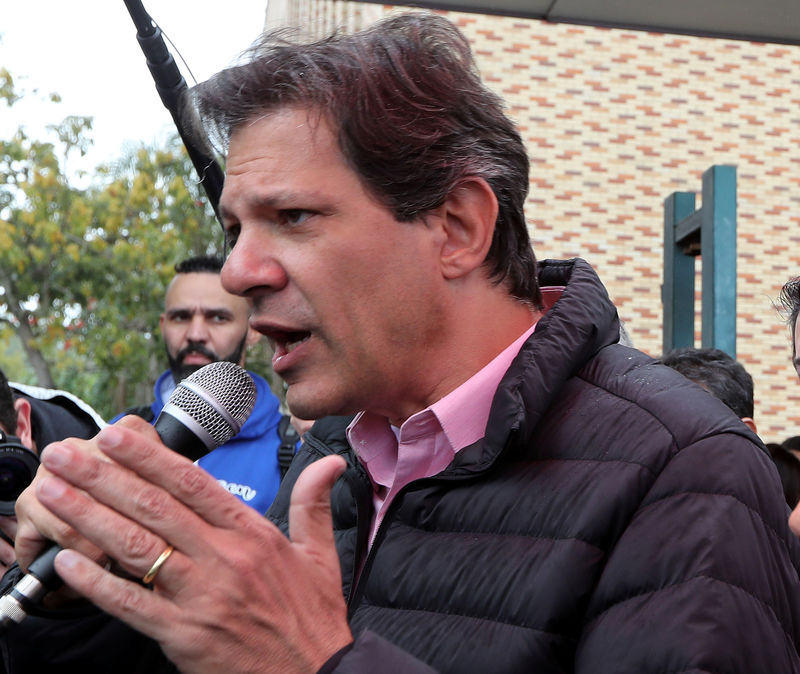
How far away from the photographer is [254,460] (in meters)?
4.29

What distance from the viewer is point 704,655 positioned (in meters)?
1.30

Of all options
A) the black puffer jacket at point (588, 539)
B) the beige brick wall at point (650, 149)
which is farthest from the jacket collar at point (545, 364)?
the beige brick wall at point (650, 149)

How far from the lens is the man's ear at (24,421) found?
311 cm

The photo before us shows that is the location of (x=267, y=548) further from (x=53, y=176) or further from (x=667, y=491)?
(x=53, y=176)

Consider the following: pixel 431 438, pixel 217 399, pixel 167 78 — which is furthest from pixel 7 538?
pixel 167 78

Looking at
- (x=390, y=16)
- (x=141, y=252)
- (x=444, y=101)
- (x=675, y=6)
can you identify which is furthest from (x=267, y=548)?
(x=141, y=252)

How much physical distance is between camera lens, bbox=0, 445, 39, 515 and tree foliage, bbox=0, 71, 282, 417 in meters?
10.3

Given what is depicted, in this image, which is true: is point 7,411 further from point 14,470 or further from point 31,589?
point 31,589

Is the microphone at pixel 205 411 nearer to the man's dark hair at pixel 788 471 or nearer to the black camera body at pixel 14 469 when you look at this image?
the black camera body at pixel 14 469

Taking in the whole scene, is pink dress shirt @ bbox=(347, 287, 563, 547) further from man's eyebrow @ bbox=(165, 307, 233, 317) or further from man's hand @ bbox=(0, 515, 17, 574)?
man's eyebrow @ bbox=(165, 307, 233, 317)

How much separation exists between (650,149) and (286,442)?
31.8 ft

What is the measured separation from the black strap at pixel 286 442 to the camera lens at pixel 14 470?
6.58ft

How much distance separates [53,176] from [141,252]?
141cm

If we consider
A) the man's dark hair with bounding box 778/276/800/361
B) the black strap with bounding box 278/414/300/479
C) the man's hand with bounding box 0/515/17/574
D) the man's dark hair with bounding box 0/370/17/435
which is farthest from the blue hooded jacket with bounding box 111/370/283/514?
the man's dark hair with bounding box 778/276/800/361
